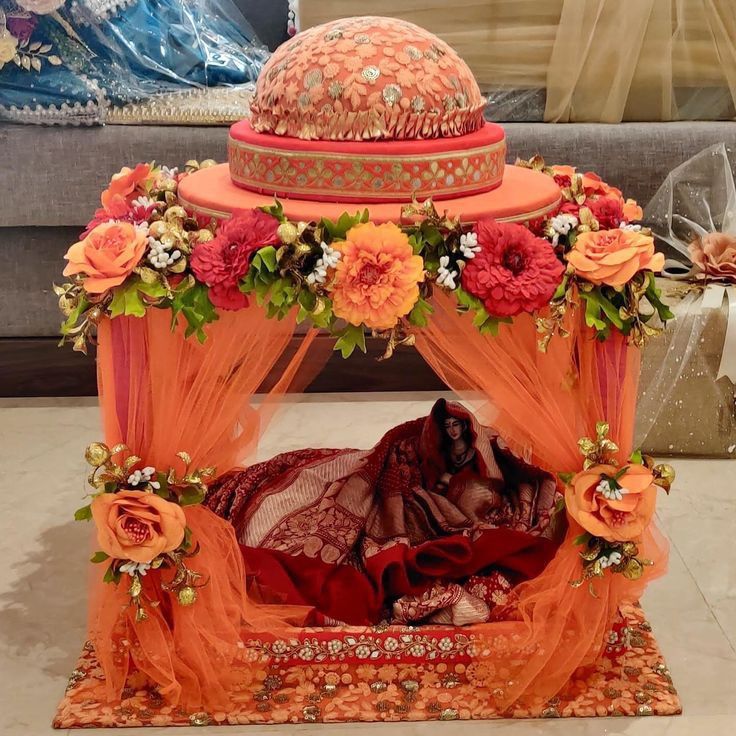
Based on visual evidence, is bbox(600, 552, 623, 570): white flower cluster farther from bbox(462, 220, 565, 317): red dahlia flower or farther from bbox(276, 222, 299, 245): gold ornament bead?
bbox(276, 222, 299, 245): gold ornament bead

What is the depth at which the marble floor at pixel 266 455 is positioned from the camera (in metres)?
1.79

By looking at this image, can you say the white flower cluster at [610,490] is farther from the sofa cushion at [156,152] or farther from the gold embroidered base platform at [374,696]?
the sofa cushion at [156,152]

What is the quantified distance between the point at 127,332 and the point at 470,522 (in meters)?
0.78

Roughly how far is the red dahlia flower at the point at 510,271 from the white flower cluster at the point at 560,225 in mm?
61

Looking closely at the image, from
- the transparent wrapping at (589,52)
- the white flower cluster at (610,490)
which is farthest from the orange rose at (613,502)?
the transparent wrapping at (589,52)

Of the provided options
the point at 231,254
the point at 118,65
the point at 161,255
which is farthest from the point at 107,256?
the point at 118,65

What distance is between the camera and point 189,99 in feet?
9.29

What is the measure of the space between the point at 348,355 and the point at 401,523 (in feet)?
1.86

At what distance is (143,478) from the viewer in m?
1.70

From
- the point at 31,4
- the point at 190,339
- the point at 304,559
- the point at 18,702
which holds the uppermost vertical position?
the point at 31,4

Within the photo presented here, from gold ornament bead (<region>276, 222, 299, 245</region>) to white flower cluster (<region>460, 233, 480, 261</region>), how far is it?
241mm

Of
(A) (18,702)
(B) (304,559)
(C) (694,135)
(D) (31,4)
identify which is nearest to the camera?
(A) (18,702)

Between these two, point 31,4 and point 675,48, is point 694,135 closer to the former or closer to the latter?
point 675,48

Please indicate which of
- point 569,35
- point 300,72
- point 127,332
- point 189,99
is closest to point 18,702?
point 127,332
